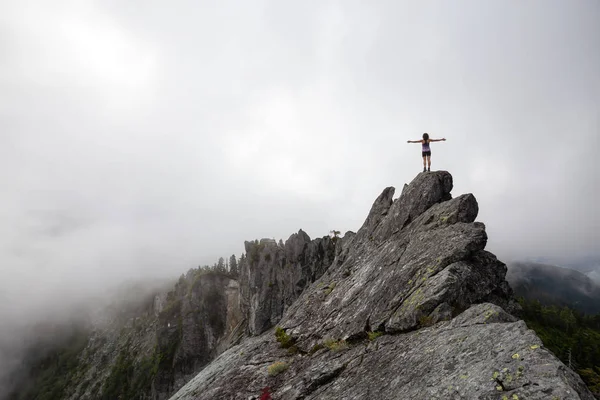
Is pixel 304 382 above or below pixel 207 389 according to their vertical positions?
above

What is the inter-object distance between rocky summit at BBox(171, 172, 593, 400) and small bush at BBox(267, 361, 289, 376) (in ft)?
0.24

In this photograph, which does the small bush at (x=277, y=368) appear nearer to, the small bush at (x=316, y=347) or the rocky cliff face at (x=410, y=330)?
the rocky cliff face at (x=410, y=330)

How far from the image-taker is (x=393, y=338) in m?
16.9

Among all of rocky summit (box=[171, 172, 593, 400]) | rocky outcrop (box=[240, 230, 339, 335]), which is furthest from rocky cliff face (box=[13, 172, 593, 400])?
rocky outcrop (box=[240, 230, 339, 335])

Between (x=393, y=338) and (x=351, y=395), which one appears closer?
(x=351, y=395)

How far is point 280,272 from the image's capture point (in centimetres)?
7912

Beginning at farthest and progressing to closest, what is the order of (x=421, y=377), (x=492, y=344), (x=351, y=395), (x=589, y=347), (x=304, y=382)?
(x=589, y=347) < (x=304, y=382) < (x=351, y=395) < (x=421, y=377) < (x=492, y=344)

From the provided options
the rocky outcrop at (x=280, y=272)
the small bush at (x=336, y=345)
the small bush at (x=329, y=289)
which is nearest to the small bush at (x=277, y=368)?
the small bush at (x=336, y=345)

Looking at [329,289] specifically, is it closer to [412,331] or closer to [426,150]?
[412,331]

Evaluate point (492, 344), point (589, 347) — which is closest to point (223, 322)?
point (492, 344)

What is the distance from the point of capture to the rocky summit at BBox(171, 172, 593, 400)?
1073 cm

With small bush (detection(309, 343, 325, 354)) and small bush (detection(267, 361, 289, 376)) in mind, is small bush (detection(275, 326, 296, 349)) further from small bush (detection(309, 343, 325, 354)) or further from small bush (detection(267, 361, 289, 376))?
small bush (detection(309, 343, 325, 354))

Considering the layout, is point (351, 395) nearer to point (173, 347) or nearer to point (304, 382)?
point (304, 382)

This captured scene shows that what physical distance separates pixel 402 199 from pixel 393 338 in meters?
16.9
